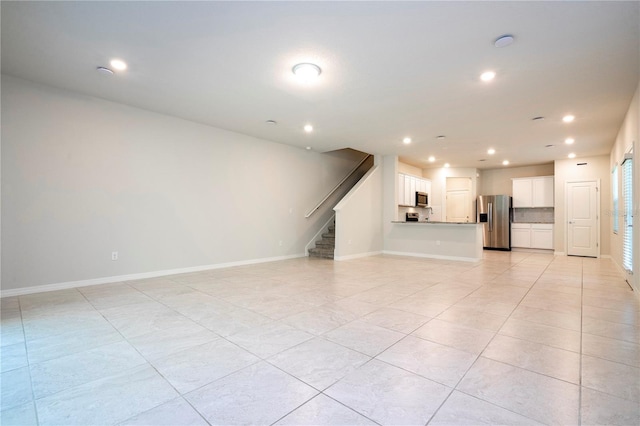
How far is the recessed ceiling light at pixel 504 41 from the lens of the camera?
Answer: 2795 mm

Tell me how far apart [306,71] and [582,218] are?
8.94 meters

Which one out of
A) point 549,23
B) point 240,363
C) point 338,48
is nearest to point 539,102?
point 549,23

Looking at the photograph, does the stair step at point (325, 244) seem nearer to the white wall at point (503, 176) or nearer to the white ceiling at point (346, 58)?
the white ceiling at point (346, 58)

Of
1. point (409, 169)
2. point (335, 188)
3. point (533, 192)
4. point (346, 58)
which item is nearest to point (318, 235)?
point (335, 188)

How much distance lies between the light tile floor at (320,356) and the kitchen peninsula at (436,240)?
9.90ft

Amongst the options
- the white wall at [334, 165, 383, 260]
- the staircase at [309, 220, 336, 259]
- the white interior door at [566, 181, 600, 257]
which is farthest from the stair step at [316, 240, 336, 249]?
the white interior door at [566, 181, 600, 257]

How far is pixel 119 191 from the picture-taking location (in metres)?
4.68

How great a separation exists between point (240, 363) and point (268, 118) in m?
4.24

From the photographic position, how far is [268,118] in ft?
17.3

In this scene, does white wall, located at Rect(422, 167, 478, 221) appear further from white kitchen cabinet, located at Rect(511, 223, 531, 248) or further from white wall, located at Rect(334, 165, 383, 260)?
white wall, located at Rect(334, 165, 383, 260)

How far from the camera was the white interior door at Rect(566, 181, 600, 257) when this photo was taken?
789 cm

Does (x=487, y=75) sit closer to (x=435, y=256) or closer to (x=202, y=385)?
(x=202, y=385)

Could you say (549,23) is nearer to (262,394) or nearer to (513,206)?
(262,394)

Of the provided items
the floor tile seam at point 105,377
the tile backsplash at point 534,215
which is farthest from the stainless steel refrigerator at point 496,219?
the floor tile seam at point 105,377
